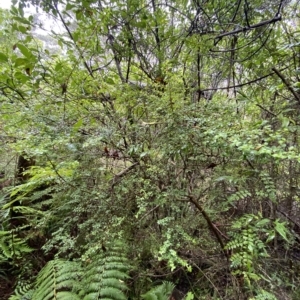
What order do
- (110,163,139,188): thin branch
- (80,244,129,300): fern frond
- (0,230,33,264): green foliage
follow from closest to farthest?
(80,244,129,300): fern frond
(110,163,139,188): thin branch
(0,230,33,264): green foliage

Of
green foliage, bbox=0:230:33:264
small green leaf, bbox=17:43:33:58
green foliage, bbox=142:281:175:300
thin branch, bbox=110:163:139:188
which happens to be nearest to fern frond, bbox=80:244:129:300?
green foliage, bbox=142:281:175:300

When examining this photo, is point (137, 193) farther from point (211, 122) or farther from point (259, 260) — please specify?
point (259, 260)

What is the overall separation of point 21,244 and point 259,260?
1679 millimetres

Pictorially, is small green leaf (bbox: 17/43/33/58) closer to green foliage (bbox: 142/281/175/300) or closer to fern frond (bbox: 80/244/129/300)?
fern frond (bbox: 80/244/129/300)

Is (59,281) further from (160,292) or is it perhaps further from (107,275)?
(160,292)

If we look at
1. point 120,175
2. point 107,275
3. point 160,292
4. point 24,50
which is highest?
point 24,50

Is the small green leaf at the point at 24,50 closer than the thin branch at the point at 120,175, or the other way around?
the small green leaf at the point at 24,50

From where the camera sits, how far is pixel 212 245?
138 cm

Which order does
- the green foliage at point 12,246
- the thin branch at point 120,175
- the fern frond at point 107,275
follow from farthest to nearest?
the green foliage at point 12,246, the thin branch at point 120,175, the fern frond at point 107,275

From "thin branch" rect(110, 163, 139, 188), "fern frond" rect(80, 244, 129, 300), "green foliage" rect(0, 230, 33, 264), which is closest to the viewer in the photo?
"fern frond" rect(80, 244, 129, 300)

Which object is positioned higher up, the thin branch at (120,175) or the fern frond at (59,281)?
the thin branch at (120,175)

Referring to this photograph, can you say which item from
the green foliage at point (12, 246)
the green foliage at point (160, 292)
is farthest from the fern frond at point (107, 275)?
the green foliage at point (12, 246)

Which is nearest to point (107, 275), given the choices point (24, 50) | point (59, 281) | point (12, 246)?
point (59, 281)

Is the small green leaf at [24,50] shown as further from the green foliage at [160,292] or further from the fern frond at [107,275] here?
the green foliage at [160,292]
